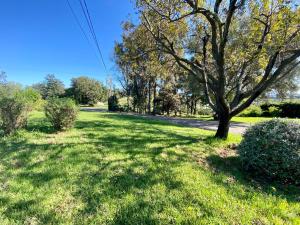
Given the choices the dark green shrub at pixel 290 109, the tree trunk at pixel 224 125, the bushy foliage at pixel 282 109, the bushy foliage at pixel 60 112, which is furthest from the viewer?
the bushy foliage at pixel 282 109

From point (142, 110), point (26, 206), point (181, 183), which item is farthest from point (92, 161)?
point (142, 110)

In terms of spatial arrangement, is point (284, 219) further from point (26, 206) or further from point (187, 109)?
point (187, 109)

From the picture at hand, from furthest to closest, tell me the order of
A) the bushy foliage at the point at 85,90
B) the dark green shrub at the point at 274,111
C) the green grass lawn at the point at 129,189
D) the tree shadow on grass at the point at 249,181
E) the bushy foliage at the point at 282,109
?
the bushy foliage at the point at 85,90, the dark green shrub at the point at 274,111, the bushy foliage at the point at 282,109, the tree shadow on grass at the point at 249,181, the green grass lawn at the point at 129,189

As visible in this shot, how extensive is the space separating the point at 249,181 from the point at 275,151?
0.84m

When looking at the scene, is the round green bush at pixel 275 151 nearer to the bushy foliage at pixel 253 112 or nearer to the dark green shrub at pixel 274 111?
the bushy foliage at pixel 253 112

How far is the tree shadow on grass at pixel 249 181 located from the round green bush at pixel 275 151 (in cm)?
17

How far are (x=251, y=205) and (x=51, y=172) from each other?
355 centimetres

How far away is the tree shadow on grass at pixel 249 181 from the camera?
352 centimetres

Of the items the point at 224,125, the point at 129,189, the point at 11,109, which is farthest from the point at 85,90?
the point at 129,189

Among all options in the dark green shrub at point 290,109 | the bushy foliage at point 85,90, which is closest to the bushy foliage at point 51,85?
the bushy foliage at point 85,90

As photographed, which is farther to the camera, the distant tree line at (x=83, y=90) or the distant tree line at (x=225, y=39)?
the distant tree line at (x=83, y=90)

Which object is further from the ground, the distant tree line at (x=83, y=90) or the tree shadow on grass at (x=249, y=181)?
the distant tree line at (x=83, y=90)

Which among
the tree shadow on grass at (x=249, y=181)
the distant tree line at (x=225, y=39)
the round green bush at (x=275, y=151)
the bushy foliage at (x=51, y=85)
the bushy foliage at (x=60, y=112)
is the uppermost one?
the bushy foliage at (x=51, y=85)

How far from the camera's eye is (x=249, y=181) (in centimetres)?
396
